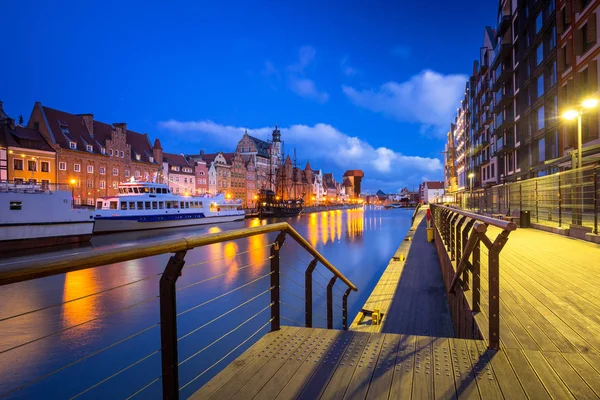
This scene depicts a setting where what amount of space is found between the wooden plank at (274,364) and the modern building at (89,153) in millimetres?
48375

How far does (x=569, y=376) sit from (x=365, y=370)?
5.18 feet

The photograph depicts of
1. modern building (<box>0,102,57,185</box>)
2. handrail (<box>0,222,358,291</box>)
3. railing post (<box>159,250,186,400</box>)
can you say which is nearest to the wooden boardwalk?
railing post (<box>159,250,186,400</box>)

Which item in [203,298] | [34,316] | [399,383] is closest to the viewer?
[399,383]

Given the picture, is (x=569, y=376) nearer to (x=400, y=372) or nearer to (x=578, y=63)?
(x=400, y=372)

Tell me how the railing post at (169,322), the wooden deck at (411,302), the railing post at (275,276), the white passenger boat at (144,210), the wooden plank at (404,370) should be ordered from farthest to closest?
the white passenger boat at (144,210), the wooden deck at (411,302), the railing post at (275,276), the wooden plank at (404,370), the railing post at (169,322)

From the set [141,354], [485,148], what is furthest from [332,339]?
[485,148]

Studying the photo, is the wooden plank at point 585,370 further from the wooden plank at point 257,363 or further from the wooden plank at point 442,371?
the wooden plank at point 257,363

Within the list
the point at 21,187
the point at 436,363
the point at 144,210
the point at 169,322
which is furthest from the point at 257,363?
the point at 144,210

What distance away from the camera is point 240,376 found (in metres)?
3.05

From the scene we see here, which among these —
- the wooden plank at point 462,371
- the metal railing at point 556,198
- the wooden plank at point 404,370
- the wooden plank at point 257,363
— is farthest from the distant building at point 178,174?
the wooden plank at point 462,371

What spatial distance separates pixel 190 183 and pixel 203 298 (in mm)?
65481

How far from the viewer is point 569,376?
2.89 m

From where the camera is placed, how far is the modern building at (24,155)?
42941 mm

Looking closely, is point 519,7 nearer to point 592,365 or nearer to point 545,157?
point 545,157
